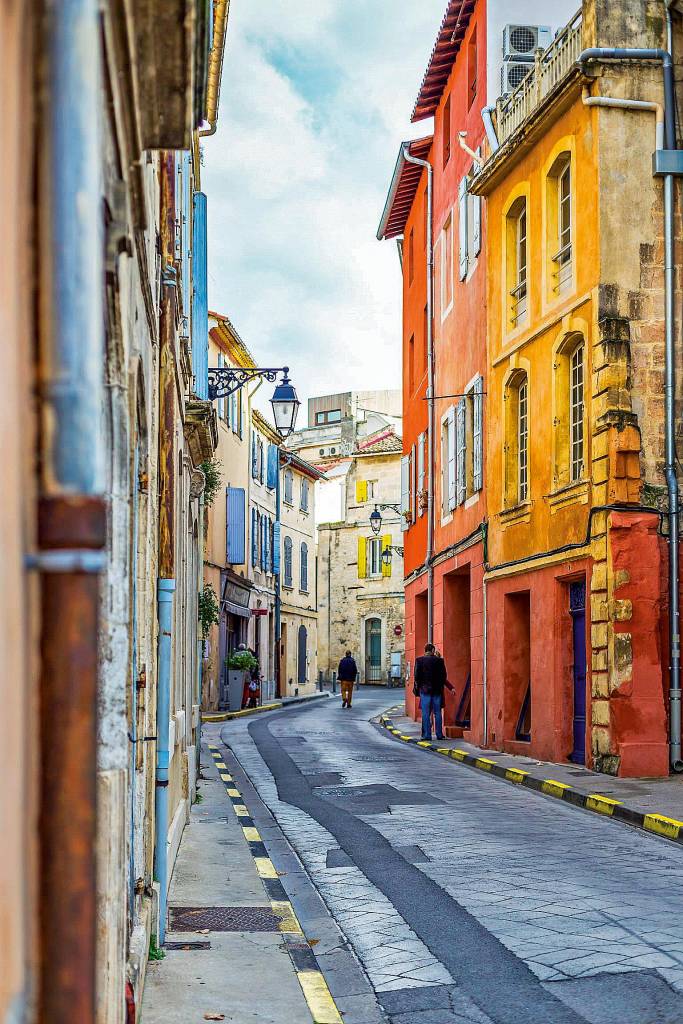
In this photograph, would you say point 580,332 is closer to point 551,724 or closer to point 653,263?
point 653,263

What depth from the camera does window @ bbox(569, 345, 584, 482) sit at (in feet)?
58.4

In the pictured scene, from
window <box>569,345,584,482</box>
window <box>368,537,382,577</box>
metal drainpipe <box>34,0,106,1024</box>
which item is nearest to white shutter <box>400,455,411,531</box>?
window <box>569,345,584,482</box>

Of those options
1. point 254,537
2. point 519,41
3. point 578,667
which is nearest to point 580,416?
point 578,667

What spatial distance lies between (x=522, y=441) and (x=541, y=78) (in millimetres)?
5559

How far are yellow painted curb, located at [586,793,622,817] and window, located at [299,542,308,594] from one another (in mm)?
38688

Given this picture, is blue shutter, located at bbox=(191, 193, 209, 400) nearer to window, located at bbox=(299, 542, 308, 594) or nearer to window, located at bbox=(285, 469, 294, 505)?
window, located at bbox=(285, 469, 294, 505)

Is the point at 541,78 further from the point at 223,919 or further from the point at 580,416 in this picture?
the point at 223,919

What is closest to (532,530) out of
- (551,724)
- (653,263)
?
(551,724)

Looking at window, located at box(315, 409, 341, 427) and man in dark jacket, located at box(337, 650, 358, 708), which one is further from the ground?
window, located at box(315, 409, 341, 427)

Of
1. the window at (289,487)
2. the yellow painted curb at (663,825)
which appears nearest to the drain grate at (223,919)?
the yellow painted curb at (663,825)

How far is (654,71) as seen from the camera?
17.2 metres

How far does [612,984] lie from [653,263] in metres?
12.4

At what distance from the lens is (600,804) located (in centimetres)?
1345

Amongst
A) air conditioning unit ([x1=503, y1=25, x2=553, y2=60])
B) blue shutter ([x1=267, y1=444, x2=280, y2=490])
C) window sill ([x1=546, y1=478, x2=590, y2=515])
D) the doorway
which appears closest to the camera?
window sill ([x1=546, y1=478, x2=590, y2=515])
